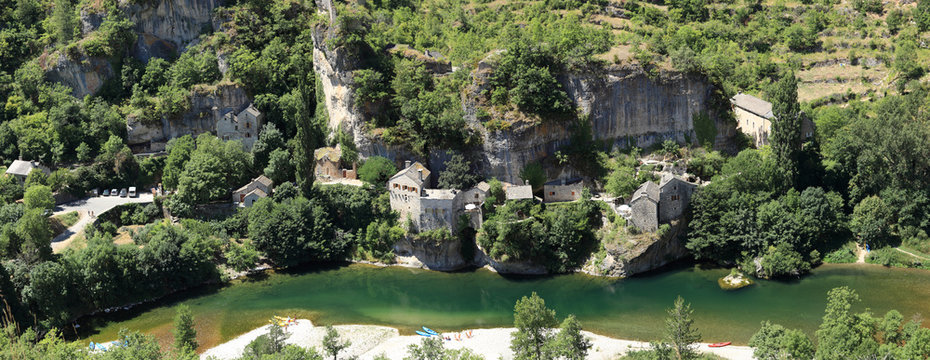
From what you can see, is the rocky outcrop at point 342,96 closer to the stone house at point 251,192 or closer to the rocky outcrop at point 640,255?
the stone house at point 251,192

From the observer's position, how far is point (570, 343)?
48.4 m

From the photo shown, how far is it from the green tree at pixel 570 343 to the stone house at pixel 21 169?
48.0 meters

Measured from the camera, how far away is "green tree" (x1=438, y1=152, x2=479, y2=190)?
67438 millimetres

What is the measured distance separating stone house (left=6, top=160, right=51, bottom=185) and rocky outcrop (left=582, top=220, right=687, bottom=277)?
1792 inches

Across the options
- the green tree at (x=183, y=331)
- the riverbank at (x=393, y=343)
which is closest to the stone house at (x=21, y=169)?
the green tree at (x=183, y=331)

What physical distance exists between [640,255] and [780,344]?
15198 mm

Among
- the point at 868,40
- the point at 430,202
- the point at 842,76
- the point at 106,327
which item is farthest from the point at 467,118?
the point at 868,40

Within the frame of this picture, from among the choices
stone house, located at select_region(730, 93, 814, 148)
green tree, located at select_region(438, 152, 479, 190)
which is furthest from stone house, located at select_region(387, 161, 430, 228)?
stone house, located at select_region(730, 93, 814, 148)

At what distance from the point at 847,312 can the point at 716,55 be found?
3542cm

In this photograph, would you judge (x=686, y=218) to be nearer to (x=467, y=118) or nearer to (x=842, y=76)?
(x=467, y=118)

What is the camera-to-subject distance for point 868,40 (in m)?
84.3

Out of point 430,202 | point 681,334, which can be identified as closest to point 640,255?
point 681,334

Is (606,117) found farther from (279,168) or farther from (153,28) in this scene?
(153,28)

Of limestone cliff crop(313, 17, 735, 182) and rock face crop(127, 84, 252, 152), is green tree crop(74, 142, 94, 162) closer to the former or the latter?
rock face crop(127, 84, 252, 152)
